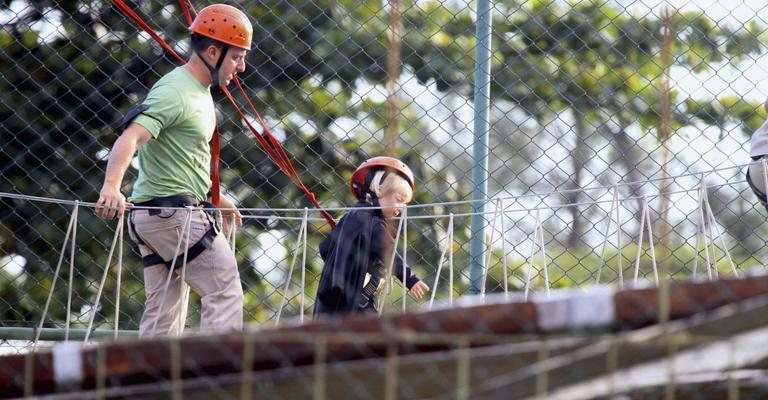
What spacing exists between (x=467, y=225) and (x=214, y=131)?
140 cm

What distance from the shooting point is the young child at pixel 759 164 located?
344cm

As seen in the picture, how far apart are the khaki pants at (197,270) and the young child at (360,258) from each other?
0.34 m

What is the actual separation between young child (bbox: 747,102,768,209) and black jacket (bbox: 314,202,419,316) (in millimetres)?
901

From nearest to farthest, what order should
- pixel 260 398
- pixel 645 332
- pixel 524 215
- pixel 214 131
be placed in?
pixel 645 332 < pixel 260 398 < pixel 214 131 < pixel 524 215

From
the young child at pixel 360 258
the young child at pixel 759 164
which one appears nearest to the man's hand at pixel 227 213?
the young child at pixel 360 258

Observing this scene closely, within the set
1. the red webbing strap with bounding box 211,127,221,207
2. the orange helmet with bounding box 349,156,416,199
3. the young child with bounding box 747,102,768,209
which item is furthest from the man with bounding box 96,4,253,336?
the young child with bounding box 747,102,768,209

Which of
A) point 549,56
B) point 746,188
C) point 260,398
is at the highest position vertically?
point 549,56

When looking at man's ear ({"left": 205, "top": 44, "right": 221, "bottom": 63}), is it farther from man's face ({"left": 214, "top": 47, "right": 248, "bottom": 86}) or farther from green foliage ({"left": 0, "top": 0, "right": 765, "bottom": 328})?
green foliage ({"left": 0, "top": 0, "right": 765, "bottom": 328})

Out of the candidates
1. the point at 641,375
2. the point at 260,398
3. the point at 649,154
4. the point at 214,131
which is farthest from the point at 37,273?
the point at 641,375

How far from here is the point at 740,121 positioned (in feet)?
13.9

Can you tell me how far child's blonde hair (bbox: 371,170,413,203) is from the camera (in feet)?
12.8

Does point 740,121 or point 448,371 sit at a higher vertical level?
point 740,121

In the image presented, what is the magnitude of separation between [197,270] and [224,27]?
593mm

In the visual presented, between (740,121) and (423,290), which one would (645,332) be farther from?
(740,121)
